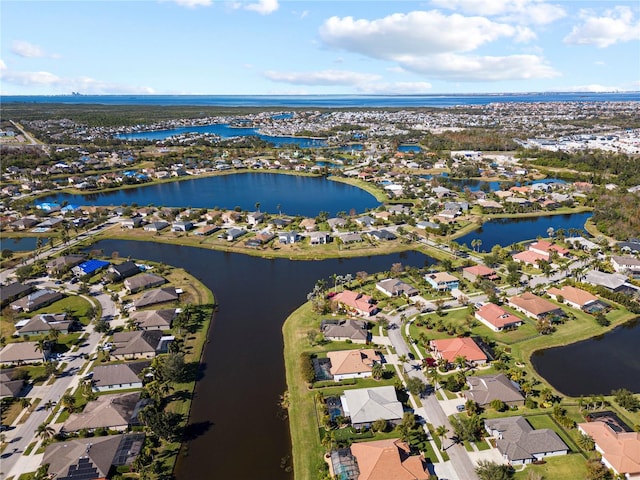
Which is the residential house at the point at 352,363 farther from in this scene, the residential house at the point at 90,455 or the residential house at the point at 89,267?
the residential house at the point at 89,267

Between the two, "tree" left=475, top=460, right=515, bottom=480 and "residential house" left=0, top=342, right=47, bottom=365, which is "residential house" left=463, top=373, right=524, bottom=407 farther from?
"residential house" left=0, top=342, right=47, bottom=365

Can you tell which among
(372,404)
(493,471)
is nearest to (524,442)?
(493,471)

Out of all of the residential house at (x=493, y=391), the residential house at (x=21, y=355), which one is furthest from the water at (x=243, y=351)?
the residential house at (x=21, y=355)

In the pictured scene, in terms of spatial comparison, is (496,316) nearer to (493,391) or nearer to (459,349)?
(459,349)

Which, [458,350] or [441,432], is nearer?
[441,432]

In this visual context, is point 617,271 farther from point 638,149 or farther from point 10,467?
point 638,149

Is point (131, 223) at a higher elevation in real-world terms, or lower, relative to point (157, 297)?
higher
